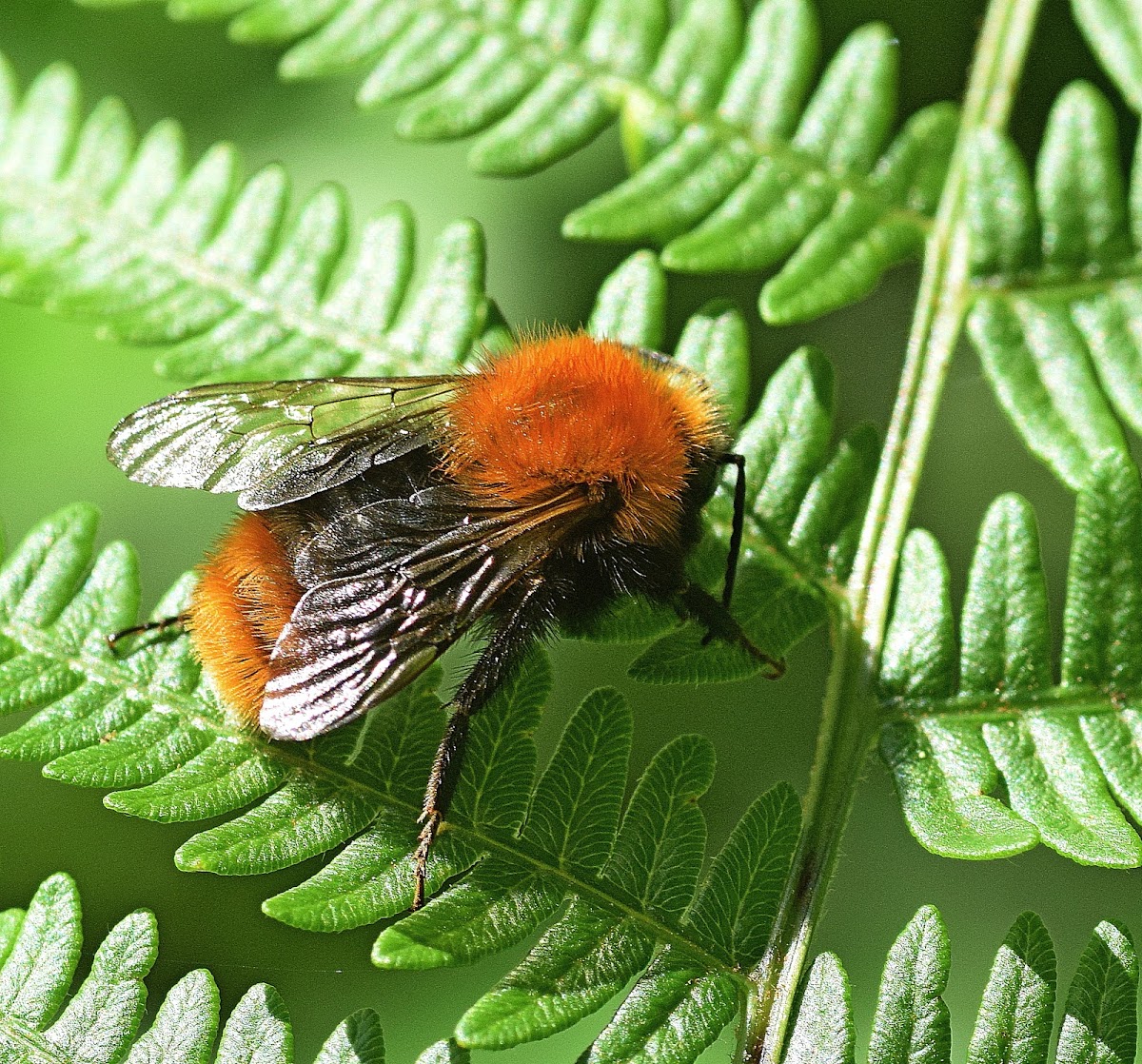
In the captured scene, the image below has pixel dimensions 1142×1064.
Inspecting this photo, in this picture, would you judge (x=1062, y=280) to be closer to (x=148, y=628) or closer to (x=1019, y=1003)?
(x=1019, y=1003)

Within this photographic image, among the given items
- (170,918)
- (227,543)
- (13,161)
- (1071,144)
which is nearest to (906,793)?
(227,543)

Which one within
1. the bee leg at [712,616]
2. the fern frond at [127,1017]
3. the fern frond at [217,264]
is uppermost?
the fern frond at [217,264]

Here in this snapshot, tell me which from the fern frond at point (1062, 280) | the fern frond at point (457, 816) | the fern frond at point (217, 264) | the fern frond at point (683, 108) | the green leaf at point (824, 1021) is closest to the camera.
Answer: the green leaf at point (824, 1021)

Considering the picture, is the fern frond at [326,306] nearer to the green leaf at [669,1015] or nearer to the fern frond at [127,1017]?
the green leaf at [669,1015]

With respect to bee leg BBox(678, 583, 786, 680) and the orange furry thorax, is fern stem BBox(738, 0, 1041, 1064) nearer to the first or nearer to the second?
bee leg BBox(678, 583, 786, 680)

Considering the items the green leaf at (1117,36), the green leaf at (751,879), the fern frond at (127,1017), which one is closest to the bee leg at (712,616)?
the green leaf at (751,879)

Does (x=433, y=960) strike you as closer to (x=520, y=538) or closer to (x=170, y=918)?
(x=520, y=538)

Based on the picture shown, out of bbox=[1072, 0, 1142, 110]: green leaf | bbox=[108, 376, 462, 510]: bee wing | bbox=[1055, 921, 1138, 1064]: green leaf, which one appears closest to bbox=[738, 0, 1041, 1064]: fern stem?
bbox=[1072, 0, 1142, 110]: green leaf
